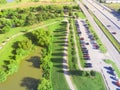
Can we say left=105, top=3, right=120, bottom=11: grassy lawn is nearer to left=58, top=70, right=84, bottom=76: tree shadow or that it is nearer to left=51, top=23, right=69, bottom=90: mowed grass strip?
left=51, top=23, right=69, bottom=90: mowed grass strip

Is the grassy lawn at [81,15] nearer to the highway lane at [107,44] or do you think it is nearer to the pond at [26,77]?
the highway lane at [107,44]

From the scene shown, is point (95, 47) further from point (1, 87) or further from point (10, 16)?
point (10, 16)

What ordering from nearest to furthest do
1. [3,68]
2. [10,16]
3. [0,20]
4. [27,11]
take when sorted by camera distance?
[3,68]
[0,20]
[10,16]
[27,11]

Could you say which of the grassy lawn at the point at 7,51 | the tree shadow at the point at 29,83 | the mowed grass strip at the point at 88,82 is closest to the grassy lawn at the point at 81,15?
the grassy lawn at the point at 7,51

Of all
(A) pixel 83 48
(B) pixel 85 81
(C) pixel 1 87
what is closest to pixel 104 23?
(A) pixel 83 48

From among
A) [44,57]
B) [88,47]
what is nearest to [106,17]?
[88,47]

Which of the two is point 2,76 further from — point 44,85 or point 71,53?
point 71,53

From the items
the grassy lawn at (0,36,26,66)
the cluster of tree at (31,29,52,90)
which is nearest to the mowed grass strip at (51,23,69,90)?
the cluster of tree at (31,29,52,90)
